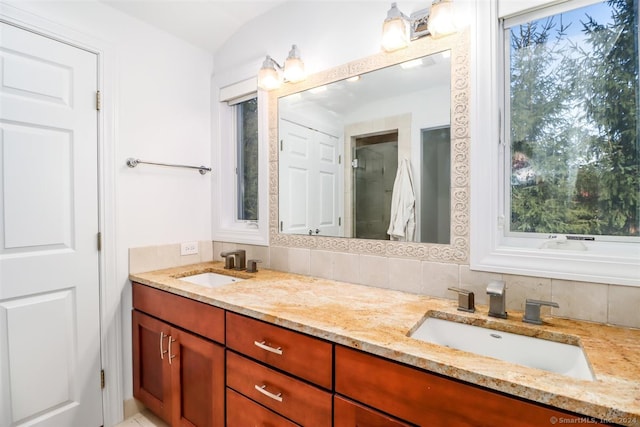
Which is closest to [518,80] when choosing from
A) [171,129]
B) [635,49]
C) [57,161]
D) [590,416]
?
[635,49]

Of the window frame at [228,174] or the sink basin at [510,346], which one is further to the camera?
the window frame at [228,174]

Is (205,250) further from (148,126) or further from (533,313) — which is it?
(533,313)

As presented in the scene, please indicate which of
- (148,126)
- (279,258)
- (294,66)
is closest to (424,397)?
(279,258)

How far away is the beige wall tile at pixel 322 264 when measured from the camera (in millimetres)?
1730

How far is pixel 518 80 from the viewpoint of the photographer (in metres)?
1.29

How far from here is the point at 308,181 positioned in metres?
1.87

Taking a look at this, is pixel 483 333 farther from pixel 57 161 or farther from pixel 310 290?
pixel 57 161

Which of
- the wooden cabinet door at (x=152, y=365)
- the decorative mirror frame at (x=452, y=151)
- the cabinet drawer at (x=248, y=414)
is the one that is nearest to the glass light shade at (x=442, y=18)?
the decorative mirror frame at (x=452, y=151)

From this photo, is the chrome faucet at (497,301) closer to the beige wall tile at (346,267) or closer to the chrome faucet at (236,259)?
the beige wall tile at (346,267)

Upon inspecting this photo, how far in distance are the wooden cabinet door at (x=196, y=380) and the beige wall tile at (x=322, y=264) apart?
65cm

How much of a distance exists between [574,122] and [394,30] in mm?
814

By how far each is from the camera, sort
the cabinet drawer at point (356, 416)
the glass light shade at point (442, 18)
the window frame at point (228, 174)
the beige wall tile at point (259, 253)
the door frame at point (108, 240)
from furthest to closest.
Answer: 1. the window frame at point (228, 174)
2. the beige wall tile at point (259, 253)
3. the door frame at point (108, 240)
4. the glass light shade at point (442, 18)
5. the cabinet drawer at point (356, 416)

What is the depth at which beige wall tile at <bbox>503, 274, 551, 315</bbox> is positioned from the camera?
1175mm

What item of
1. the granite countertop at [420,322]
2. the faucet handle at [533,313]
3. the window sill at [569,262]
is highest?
the window sill at [569,262]
